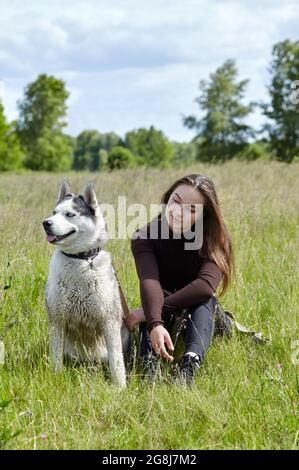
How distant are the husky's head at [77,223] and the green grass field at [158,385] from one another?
0.85 ft

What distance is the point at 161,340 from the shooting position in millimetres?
3299

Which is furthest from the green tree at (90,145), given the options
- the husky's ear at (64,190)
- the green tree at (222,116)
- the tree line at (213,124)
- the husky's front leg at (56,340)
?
the husky's front leg at (56,340)

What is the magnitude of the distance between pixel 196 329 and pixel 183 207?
76cm

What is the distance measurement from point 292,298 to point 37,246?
2362mm

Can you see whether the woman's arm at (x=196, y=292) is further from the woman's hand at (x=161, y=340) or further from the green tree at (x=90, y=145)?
the green tree at (x=90, y=145)

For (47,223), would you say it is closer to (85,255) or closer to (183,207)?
(85,255)

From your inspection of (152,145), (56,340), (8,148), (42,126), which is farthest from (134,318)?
(152,145)

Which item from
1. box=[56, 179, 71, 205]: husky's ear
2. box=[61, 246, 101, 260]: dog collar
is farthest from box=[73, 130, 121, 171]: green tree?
box=[61, 246, 101, 260]: dog collar

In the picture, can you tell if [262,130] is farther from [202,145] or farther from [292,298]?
[292,298]

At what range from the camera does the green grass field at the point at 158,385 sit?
8.70 ft

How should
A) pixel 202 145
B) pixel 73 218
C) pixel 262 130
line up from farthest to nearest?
pixel 202 145, pixel 262 130, pixel 73 218

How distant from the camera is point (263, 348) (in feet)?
11.8

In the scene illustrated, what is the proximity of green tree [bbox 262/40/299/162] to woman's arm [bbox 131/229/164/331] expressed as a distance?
28.4 m

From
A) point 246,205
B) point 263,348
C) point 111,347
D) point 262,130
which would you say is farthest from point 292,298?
point 262,130
